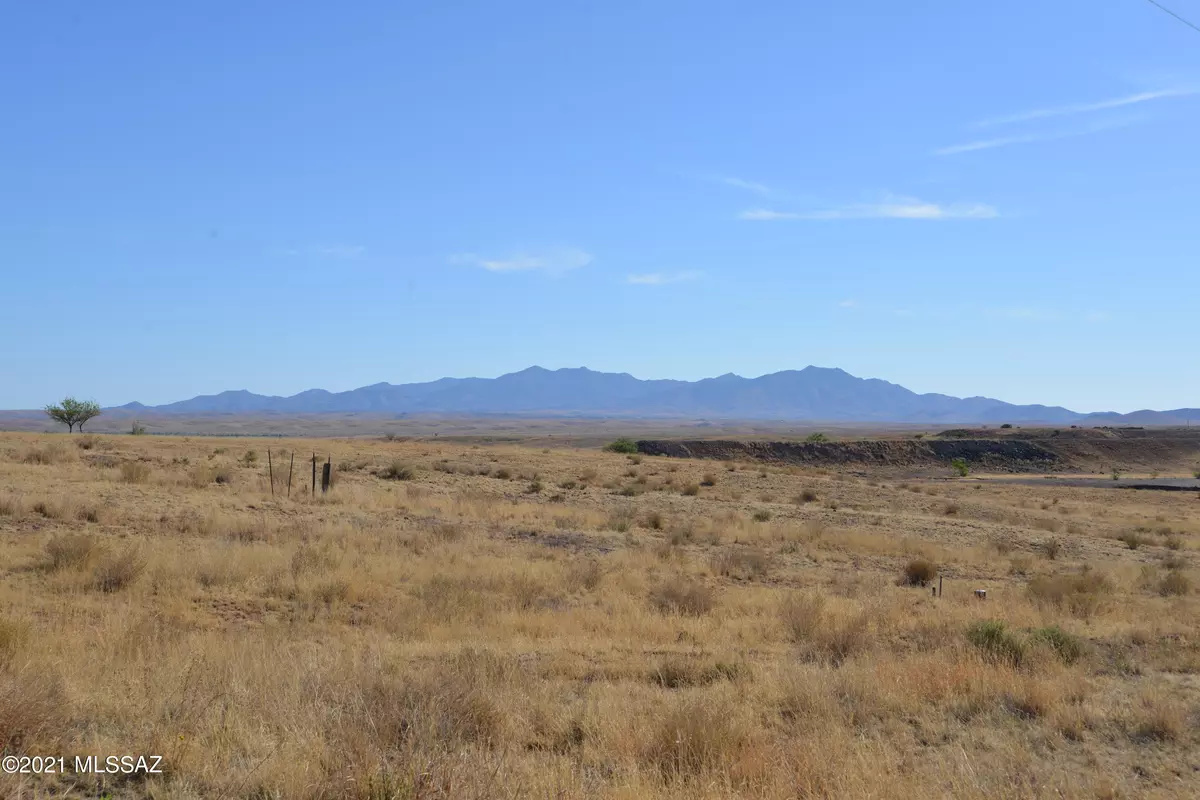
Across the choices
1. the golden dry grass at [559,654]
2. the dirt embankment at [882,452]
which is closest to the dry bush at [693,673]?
the golden dry grass at [559,654]

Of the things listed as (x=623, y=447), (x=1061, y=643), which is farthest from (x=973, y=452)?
(x=1061, y=643)

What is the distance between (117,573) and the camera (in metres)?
14.2

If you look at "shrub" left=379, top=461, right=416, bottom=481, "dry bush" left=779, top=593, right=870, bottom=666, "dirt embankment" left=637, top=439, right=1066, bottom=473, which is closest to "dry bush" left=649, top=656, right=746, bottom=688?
"dry bush" left=779, top=593, right=870, bottom=666

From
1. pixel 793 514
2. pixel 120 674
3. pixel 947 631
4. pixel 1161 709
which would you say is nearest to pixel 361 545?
pixel 120 674

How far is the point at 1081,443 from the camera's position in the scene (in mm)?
103625

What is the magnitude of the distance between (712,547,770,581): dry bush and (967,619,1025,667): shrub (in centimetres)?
801

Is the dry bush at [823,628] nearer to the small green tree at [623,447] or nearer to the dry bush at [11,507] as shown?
the dry bush at [11,507]

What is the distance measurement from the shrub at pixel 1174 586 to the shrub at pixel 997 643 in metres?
10.9

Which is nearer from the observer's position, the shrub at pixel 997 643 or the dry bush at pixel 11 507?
the shrub at pixel 997 643

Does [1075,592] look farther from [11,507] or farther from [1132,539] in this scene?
[11,507]

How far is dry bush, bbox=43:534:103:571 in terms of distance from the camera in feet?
48.4

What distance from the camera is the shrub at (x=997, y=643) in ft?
36.0

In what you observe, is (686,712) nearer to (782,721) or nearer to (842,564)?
(782,721)

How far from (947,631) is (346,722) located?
9.46 meters
